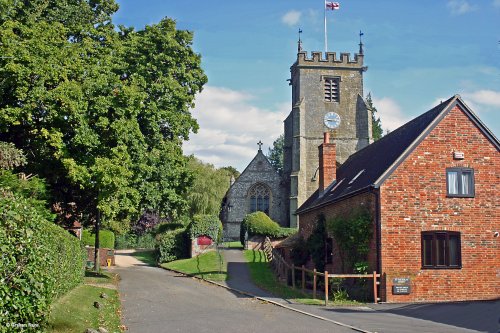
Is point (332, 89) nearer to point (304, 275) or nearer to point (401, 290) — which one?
point (304, 275)

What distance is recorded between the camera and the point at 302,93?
2312 inches

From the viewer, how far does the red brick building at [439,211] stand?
21.4 m

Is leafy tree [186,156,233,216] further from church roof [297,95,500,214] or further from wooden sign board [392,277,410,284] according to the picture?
wooden sign board [392,277,410,284]

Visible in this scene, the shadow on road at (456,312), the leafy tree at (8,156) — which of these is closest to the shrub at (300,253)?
the shadow on road at (456,312)

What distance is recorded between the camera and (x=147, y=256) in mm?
56250

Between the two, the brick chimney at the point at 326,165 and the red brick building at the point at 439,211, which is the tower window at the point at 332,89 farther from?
the red brick building at the point at 439,211

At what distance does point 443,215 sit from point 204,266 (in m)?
19.8

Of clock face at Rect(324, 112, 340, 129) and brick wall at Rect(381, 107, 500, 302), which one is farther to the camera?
clock face at Rect(324, 112, 340, 129)

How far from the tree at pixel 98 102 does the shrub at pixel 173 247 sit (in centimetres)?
1406

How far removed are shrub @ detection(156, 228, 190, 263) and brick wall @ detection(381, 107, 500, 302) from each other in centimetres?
2672

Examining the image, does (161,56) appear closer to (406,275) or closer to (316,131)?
(406,275)

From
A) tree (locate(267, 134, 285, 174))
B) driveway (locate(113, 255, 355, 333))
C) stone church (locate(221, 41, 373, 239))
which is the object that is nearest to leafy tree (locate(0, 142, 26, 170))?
driveway (locate(113, 255, 355, 333))

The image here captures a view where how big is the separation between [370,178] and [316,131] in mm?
34759

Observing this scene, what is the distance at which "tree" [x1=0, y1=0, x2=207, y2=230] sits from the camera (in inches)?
859
